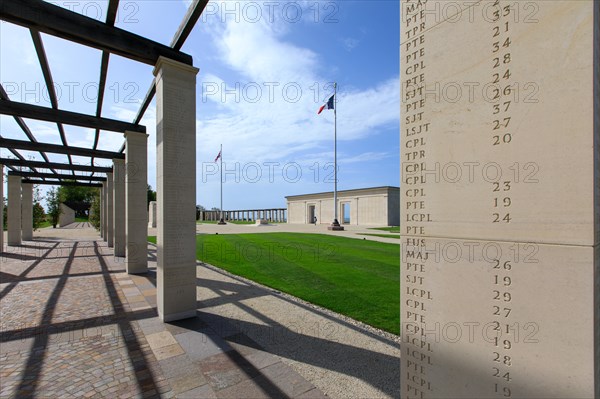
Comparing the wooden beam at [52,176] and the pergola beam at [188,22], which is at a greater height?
the pergola beam at [188,22]

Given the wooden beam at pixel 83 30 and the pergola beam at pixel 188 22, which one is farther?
the pergola beam at pixel 188 22

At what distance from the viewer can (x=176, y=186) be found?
5.61 m

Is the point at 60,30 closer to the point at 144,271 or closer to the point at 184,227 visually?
the point at 184,227

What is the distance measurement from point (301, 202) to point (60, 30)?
46.1 meters

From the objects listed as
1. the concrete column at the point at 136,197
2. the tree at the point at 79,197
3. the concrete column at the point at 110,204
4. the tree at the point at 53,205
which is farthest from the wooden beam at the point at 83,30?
the tree at the point at 79,197

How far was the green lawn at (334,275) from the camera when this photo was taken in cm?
601

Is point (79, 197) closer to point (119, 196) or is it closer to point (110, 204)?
point (110, 204)

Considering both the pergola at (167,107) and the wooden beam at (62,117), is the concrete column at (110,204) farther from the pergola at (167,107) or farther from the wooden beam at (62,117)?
the pergola at (167,107)

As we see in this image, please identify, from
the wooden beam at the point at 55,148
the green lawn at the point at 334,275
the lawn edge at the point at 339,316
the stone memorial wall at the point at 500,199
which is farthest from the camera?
the wooden beam at the point at 55,148

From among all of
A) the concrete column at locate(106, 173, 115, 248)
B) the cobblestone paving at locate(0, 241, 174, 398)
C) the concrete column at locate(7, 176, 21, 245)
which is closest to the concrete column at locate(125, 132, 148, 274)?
the cobblestone paving at locate(0, 241, 174, 398)

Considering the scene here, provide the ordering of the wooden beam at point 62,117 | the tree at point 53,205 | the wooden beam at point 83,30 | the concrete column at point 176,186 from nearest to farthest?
the wooden beam at point 83,30, the concrete column at point 176,186, the wooden beam at point 62,117, the tree at point 53,205

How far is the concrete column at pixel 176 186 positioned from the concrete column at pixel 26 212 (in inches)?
951

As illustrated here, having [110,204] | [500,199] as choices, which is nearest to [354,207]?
[110,204]

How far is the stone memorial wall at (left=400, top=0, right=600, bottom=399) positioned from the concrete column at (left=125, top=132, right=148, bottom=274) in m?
9.88
